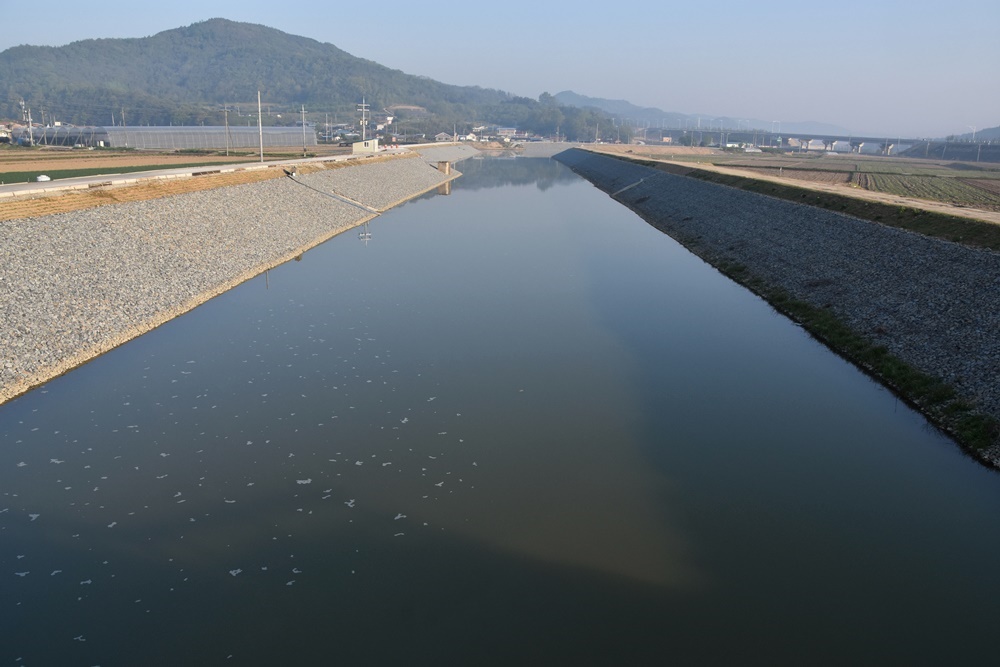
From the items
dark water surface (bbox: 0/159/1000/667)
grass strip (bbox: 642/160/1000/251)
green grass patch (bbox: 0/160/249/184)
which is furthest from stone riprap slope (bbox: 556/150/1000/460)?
green grass patch (bbox: 0/160/249/184)

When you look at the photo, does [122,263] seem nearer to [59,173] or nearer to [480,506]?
[480,506]

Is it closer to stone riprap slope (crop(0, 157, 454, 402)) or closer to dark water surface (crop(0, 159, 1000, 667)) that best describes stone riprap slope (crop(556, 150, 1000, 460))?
dark water surface (crop(0, 159, 1000, 667))

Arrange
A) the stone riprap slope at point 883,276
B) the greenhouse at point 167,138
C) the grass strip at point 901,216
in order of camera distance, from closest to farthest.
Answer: the stone riprap slope at point 883,276 < the grass strip at point 901,216 < the greenhouse at point 167,138

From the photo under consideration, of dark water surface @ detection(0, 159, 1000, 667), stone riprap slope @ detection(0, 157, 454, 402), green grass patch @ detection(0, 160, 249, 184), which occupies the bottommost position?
dark water surface @ detection(0, 159, 1000, 667)

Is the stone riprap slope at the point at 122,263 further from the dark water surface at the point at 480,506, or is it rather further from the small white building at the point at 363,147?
the small white building at the point at 363,147

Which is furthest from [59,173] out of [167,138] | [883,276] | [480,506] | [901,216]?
[167,138]

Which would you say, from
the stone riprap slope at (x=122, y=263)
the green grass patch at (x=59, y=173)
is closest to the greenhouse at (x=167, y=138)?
the green grass patch at (x=59, y=173)

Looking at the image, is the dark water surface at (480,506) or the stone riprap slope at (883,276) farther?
the stone riprap slope at (883,276)
